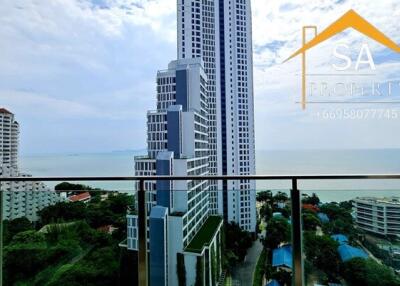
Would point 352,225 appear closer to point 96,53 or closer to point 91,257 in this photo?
point 91,257

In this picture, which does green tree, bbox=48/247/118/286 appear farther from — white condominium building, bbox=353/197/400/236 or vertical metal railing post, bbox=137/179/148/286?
white condominium building, bbox=353/197/400/236

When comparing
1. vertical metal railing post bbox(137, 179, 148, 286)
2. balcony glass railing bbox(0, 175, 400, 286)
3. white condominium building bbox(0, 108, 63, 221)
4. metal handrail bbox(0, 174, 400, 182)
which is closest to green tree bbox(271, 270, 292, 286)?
balcony glass railing bbox(0, 175, 400, 286)

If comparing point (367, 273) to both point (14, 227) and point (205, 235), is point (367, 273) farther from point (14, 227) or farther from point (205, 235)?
point (14, 227)

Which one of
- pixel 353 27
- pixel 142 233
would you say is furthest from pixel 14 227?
pixel 353 27

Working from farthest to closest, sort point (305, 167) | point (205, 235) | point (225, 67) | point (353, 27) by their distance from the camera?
1. point (225, 67)
2. point (353, 27)
3. point (305, 167)
4. point (205, 235)

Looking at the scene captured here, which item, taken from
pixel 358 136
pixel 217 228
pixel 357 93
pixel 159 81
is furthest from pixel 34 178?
pixel 159 81

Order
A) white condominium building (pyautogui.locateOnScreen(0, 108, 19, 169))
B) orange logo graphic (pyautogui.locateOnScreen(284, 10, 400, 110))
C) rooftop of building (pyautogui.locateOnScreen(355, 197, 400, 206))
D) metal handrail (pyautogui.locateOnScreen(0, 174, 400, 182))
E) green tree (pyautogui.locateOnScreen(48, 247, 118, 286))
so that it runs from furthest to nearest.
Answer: white condominium building (pyautogui.locateOnScreen(0, 108, 19, 169)) < orange logo graphic (pyautogui.locateOnScreen(284, 10, 400, 110)) < green tree (pyautogui.locateOnScreen(48, 247, 118, 286)) < rooftop of building (pyautogui.locateOnScreen(355, 197, 400, 206)) < metal handrail (pyautogui.locateOnScreen(0, 174, 400, 182))
